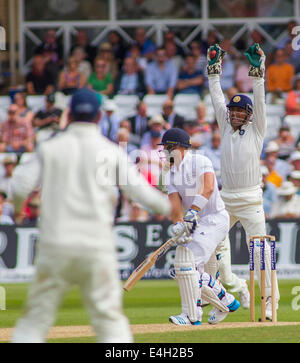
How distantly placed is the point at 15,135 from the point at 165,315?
754 centimetres

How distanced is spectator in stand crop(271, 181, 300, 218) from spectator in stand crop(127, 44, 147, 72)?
4.75 meters

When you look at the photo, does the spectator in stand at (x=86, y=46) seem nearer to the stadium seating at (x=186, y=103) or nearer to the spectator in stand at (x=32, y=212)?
the stadium seating at (x=186, y=103)


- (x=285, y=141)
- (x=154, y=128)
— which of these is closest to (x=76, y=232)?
(x=154, y=128)

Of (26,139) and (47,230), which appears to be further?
(26,139)

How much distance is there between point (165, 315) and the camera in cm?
1016

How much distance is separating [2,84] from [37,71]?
1443mm

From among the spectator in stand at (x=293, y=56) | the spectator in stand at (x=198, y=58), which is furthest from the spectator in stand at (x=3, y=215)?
the spectator in stand at (x=293, y=56)

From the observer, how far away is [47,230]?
5.50 metres

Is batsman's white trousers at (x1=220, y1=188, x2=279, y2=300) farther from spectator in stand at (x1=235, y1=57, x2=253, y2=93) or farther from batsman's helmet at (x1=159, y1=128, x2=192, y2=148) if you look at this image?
spectator in stand at (x1=235, y1=57, x2=253, y2=93)

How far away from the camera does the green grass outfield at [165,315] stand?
758 centimetres

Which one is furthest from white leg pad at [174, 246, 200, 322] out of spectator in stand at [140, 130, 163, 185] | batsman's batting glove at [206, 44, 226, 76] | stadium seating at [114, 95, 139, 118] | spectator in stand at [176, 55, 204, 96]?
spectator in stand at [176, 55, 204, 96]

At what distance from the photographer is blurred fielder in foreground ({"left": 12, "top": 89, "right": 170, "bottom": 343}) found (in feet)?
17.9
